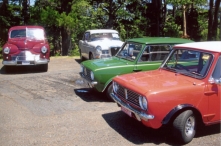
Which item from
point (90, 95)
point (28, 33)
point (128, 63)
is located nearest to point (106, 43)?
point (28, 33)

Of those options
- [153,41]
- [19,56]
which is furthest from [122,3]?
[153,41]

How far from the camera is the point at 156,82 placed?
4539 millimetres

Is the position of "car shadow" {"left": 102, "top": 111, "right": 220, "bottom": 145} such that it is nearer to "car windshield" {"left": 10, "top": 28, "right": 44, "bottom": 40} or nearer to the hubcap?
the hubcap

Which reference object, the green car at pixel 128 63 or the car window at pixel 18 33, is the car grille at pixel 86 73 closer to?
the green car at pixel 128 63

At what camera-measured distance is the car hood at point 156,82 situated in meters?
4.25

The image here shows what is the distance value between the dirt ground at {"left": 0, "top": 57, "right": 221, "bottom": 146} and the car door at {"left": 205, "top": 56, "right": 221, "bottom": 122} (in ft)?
1.40

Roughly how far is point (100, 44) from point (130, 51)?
375 cm

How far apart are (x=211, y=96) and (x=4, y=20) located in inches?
717

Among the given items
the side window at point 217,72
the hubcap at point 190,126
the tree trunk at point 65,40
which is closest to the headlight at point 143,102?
the hubcap at point 190,126

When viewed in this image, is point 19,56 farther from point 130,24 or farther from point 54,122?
point 130,24

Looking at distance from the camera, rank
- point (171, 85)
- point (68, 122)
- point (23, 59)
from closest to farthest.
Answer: point (171, 85) < point (68, 122) < point (23, 59)

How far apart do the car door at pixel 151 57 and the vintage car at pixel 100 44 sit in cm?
329

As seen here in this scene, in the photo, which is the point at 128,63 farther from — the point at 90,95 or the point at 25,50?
the point at 25,50

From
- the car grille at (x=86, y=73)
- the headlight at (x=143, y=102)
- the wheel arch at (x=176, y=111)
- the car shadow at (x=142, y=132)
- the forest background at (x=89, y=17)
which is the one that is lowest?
the car shadow at (x=142, y=132)
